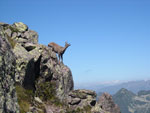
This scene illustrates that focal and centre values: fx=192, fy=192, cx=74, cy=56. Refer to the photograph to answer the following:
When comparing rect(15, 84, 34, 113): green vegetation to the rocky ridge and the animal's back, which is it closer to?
the rocky ridge

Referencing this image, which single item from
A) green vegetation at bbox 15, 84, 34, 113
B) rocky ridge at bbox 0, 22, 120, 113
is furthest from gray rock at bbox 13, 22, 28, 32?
green vegetation at bbox 15, 84, 34, 113

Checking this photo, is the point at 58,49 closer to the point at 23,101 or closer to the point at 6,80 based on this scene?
the point at 23,101

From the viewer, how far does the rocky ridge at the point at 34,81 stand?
347 inches

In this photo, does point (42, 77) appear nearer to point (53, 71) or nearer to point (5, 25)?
point (53, 71)

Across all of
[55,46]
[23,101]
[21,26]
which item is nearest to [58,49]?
[55,46]

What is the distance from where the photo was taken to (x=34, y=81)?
27406mm

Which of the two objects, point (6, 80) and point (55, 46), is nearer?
point (6, 80)

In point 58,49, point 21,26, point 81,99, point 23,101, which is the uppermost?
point 21,26

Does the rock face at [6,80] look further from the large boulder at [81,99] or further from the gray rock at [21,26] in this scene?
the gray rock at [21,26]

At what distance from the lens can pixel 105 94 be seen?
260ft

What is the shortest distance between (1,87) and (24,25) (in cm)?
3696

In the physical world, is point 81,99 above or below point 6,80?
below

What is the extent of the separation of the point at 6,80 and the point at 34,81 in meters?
19.2

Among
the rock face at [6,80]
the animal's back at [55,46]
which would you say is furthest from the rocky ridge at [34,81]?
the animal's back at [55,46]
